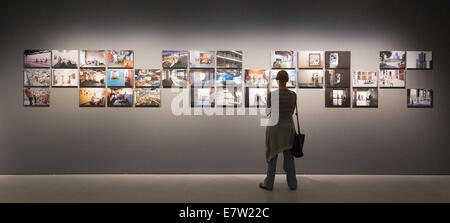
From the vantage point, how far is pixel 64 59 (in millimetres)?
5195

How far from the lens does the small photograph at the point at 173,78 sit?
5219 mm

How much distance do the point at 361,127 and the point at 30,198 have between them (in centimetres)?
522

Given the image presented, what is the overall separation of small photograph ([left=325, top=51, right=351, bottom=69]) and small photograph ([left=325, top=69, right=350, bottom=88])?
0.10m

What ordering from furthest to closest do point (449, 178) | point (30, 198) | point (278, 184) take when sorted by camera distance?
point (449, 178) → point (278, 184) → point (30, 198)

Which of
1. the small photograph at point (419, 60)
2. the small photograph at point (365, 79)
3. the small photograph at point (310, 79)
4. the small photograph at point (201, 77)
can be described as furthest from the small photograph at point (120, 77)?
the small photograph at point (419, 60)

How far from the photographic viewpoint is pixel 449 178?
510cm

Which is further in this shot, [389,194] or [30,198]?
[389,194]

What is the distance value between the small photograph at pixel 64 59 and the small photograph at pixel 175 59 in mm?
1554

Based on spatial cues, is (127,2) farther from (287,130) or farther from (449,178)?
(449,178)

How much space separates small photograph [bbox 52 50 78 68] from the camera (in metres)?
5.20

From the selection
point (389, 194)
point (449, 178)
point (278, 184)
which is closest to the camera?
point (389, 194)

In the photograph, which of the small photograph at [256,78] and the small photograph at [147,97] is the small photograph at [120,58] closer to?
the small photograph at [147,97]

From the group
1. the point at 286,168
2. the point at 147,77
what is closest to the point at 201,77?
the point at 147,77

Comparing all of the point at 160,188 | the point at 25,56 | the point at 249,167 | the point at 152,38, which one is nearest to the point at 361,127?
the point at 249,167
